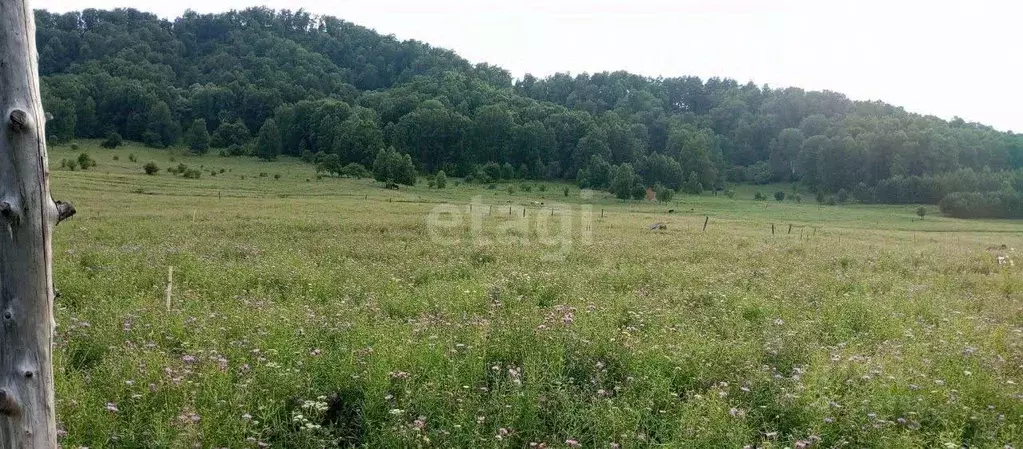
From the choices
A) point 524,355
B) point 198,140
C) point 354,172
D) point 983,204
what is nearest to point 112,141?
point 198,140

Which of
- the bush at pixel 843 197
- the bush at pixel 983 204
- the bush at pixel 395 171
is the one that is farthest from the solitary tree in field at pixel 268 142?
the bush at pixel 983 204

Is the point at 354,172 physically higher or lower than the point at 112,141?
lower

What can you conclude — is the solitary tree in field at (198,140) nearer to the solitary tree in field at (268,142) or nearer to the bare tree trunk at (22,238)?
the solitary tree in field at (268,142)

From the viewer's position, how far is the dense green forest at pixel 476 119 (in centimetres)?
10544

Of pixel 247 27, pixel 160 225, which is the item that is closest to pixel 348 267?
pixel 160 225

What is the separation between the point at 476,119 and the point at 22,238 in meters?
123

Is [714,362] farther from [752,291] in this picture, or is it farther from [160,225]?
[160,225]

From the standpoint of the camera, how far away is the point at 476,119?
12544 centimetres

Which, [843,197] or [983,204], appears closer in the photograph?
[983,204]

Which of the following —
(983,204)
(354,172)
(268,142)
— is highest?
(268,142)

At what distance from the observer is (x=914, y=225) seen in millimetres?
57156

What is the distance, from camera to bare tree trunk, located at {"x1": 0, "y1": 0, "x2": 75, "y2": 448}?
11.5 feet

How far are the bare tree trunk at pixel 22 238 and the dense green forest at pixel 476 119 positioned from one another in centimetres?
7855

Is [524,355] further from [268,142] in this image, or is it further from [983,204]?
[268,142]
